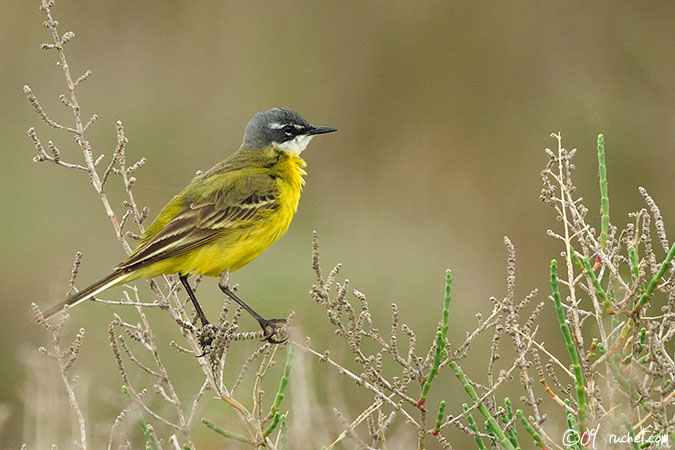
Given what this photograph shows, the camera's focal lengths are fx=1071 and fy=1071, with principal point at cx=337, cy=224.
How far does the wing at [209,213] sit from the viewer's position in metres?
5.49

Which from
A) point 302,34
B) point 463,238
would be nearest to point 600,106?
point 463,238

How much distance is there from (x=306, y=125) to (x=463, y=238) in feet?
20.7

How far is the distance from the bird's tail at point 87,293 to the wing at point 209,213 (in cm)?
6

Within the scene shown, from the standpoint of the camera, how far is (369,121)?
1390cm

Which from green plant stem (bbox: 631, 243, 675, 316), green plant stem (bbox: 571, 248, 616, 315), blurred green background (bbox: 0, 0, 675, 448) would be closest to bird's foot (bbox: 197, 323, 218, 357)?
green plant stem (bbox: 571, 248, 616, 315)

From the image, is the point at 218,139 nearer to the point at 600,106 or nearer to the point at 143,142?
the point at 143,142

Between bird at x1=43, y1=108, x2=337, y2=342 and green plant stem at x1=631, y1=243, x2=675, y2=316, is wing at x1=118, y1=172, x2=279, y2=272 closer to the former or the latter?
bird at x1=43, y1=108, x2=337, y2=342

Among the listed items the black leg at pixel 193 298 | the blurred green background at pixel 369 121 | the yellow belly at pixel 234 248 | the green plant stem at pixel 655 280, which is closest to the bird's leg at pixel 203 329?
the black leg at pixel 193 298

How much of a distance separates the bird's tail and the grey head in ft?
5.91

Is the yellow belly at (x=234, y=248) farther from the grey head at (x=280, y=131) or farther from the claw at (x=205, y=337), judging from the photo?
the grey head at (x=280, y=131)

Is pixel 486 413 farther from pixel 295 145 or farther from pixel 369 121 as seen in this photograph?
pixel 369 121

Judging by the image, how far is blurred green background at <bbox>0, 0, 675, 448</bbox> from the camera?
11789 millimetres

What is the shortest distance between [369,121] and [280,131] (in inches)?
282

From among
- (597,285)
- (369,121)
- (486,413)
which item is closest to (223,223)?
(486,413)
